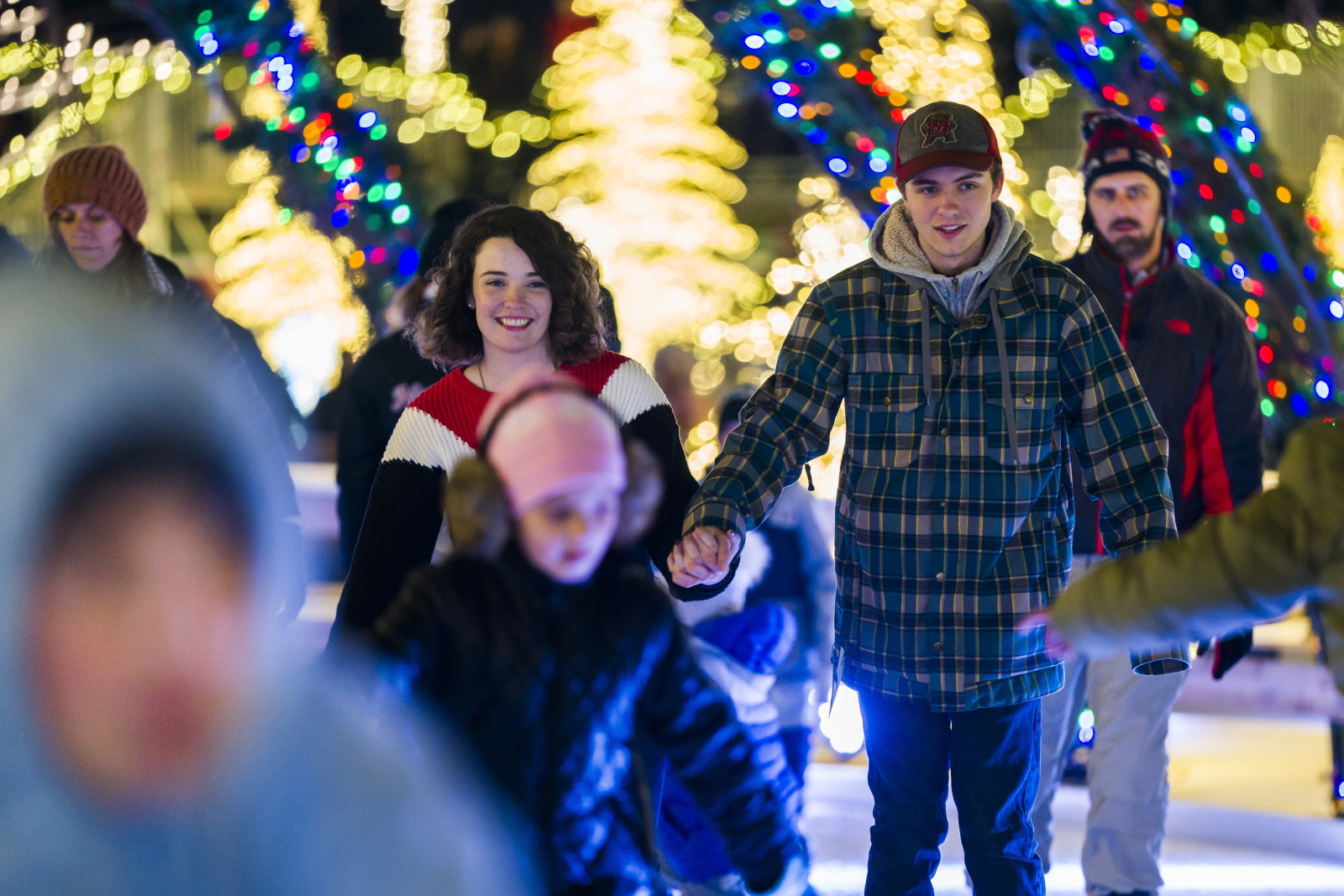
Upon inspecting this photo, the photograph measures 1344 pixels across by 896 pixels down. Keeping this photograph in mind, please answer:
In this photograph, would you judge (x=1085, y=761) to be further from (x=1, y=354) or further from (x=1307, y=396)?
(x=1, y=354)

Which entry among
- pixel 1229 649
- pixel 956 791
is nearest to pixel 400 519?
pixel 956 791

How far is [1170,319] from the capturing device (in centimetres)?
356

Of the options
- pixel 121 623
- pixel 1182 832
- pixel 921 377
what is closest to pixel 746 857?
pixel 921 377

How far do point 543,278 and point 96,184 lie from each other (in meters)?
1.66

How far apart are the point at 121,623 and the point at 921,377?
212 cm

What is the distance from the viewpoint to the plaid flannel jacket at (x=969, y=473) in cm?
260

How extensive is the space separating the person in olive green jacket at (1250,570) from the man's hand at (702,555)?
65 centimetres

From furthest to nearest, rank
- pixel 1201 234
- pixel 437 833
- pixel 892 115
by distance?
1. pixel 892 115
2. pixel 1201 234
3. pixel 437 833

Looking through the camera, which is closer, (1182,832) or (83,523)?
(83,523)

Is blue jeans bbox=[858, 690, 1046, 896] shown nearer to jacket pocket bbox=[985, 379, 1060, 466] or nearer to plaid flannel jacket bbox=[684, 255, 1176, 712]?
plaid flannel jacket bbox=[684, 255, 1176, 712]

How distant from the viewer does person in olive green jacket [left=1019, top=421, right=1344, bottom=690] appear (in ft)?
6.11

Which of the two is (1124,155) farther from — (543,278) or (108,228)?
(108,228)

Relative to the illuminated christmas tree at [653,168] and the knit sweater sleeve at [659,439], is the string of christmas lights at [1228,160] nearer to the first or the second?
the knit sweater sleeve at [659,439]

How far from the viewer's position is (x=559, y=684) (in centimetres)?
180
